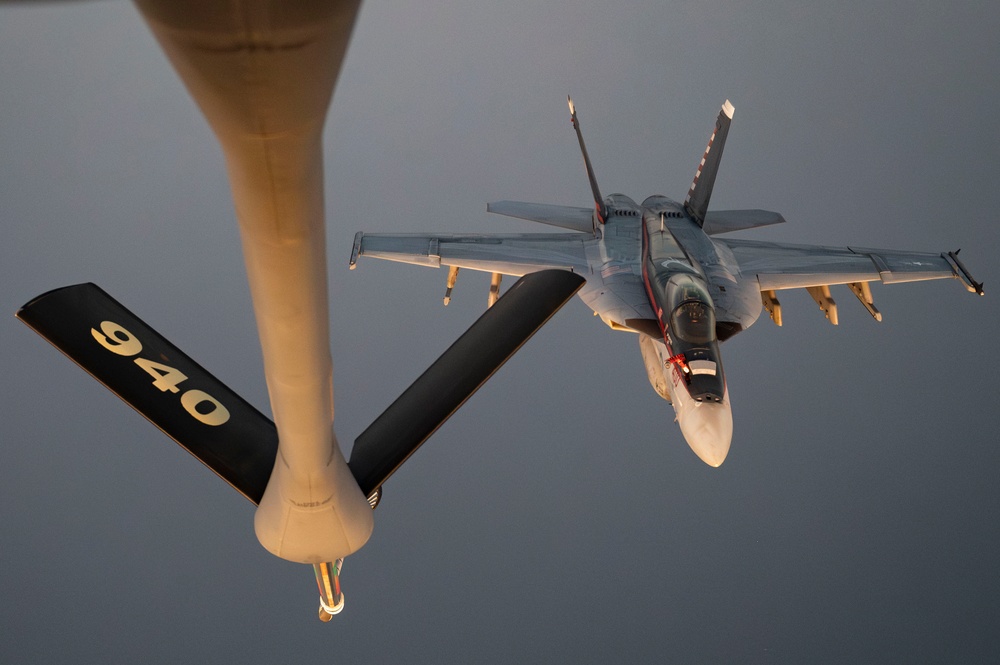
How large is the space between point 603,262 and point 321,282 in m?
14.6

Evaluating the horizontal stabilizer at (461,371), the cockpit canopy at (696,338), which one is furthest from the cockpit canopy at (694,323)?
the horizontal stabilizer at (461,371)

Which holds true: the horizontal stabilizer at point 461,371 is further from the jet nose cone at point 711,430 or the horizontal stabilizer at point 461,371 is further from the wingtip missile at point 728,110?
the wingtip missile at point 728,110

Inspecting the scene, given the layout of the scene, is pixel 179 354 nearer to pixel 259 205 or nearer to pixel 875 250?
pixel 259 205

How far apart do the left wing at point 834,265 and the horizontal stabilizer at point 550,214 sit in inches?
115

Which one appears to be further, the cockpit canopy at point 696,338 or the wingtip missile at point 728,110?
the wingtip missile at point 728,110

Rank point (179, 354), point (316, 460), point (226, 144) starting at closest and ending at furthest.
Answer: point (226, 144) < point (316, 460) < point (179, 354)

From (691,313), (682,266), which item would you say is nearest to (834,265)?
(682,266)

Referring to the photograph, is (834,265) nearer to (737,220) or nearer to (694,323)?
(737,220)

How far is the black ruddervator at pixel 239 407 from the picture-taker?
4.77 m

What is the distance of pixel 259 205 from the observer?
93.7 inches

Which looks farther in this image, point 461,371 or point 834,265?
point 834,265

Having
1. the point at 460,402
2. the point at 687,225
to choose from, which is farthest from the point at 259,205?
the point at 687,225

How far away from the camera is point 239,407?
16.8 ft

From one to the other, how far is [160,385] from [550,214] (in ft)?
48.9
